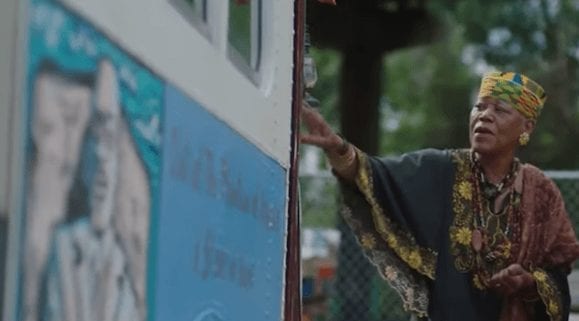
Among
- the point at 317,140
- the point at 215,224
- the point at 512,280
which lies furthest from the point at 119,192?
the point at 512,280

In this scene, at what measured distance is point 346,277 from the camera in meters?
8.28

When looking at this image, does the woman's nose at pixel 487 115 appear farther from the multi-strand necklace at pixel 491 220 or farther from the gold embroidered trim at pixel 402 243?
the gold embroidered trim at pixel 402 243

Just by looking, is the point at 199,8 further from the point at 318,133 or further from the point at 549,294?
the point at 549,294

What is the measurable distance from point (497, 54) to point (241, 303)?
1264 centimetres

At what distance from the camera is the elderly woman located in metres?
4.93

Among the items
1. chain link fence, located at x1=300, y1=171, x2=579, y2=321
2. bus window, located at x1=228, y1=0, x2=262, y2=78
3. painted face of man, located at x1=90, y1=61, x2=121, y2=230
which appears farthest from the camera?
chain link fence, located at x1=300, y1=171, x2=579, y2=321

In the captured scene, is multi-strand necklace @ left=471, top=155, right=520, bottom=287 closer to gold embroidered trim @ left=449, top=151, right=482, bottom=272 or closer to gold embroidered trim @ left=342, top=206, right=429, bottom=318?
gold embroidered trim @ left=449, top=151, right=482, bottom=272

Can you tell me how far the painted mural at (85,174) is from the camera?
1.81m

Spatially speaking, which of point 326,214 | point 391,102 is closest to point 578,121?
point 391,102

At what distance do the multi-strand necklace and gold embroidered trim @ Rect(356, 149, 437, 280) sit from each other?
0.54 ft

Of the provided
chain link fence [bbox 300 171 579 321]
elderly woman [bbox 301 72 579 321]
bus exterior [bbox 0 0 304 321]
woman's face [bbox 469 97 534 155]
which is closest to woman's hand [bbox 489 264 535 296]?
elderly woman [bbox 301 72 579 321]

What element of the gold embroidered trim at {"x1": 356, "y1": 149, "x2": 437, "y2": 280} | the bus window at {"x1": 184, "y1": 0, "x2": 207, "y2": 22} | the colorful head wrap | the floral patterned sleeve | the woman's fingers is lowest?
the floral patterned sleeve

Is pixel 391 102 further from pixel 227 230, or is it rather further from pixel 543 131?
pixel 227 230

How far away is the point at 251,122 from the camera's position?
3.03 metres
